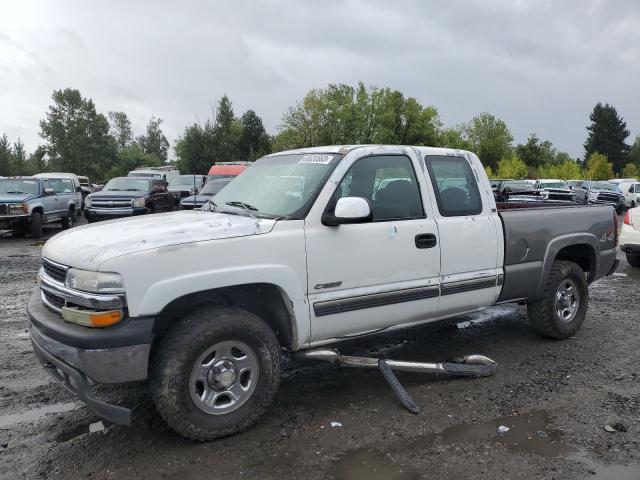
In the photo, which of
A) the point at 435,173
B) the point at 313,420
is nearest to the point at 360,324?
the point at 313,420

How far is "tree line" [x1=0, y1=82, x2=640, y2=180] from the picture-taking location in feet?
163

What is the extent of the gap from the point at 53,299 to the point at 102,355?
0.72m

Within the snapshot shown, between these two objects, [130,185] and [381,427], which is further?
[130,185]

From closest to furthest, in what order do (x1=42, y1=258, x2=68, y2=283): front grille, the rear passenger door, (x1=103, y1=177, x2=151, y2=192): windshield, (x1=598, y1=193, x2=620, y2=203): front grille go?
(x1=42, y1=258, x2=68, y2=283): front grille → the rear passenger door → (x1=103, y1=177, x2=151, y2=192): windshield → (x1=598, y1=193, x2=620, y2=203): front grille

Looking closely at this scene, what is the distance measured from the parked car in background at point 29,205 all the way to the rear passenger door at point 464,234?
529 inches

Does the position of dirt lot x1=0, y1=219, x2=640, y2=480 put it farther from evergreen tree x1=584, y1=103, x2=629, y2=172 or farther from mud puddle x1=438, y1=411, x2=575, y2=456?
evergreen tree x1=584, y1=103, x2=629, y2=172

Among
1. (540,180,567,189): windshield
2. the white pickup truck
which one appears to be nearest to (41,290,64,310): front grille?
the white pickup truck

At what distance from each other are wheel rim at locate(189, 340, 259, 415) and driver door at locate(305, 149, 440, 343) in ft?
1.73

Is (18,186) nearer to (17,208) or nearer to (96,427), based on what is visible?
(17,208)

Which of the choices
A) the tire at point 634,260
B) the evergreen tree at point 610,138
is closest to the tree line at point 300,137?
the evergreen tree at point 610,138

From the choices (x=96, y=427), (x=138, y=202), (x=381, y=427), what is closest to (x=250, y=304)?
(x=381, y=427)

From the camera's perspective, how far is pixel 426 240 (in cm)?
438

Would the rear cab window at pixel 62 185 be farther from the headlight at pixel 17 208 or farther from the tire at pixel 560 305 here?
the tire at pixel 560 305

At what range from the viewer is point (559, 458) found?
342 centimetres
